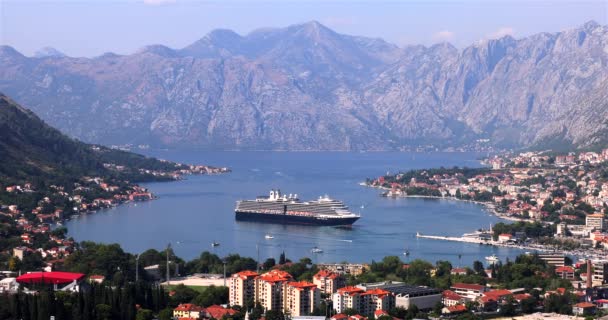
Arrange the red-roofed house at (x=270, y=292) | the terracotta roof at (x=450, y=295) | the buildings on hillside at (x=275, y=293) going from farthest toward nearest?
the terracotta roof at (x=450, y=295) → the red-roofed house at (x=270, y=292) → the buildings on hillside at (x=275, y=293)

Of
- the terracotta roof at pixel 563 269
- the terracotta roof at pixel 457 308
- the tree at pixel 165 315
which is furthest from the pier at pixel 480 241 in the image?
the tree at pixel 165 315

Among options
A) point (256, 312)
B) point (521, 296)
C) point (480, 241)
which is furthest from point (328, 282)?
point (480, 241)

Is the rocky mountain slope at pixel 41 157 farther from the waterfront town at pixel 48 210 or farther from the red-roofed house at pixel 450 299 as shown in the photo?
Result: the red-roofed house at pixel 450 299

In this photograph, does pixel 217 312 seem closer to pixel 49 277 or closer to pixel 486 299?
pixel 49 277

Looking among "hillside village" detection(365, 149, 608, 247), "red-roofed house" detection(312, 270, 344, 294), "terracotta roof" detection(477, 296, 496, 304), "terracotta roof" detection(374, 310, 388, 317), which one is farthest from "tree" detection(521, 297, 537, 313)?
"hillside village" detection(365, 149, 608, 247)

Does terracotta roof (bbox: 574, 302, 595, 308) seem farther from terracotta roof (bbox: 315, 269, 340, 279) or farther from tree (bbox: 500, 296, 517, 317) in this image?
terracotta roof (bbox: 315, 269, 340, 279)

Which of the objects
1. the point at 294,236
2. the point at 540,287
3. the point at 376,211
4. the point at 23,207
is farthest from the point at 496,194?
the point at 540,287

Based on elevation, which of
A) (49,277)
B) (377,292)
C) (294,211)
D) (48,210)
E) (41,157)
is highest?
(41,157)
